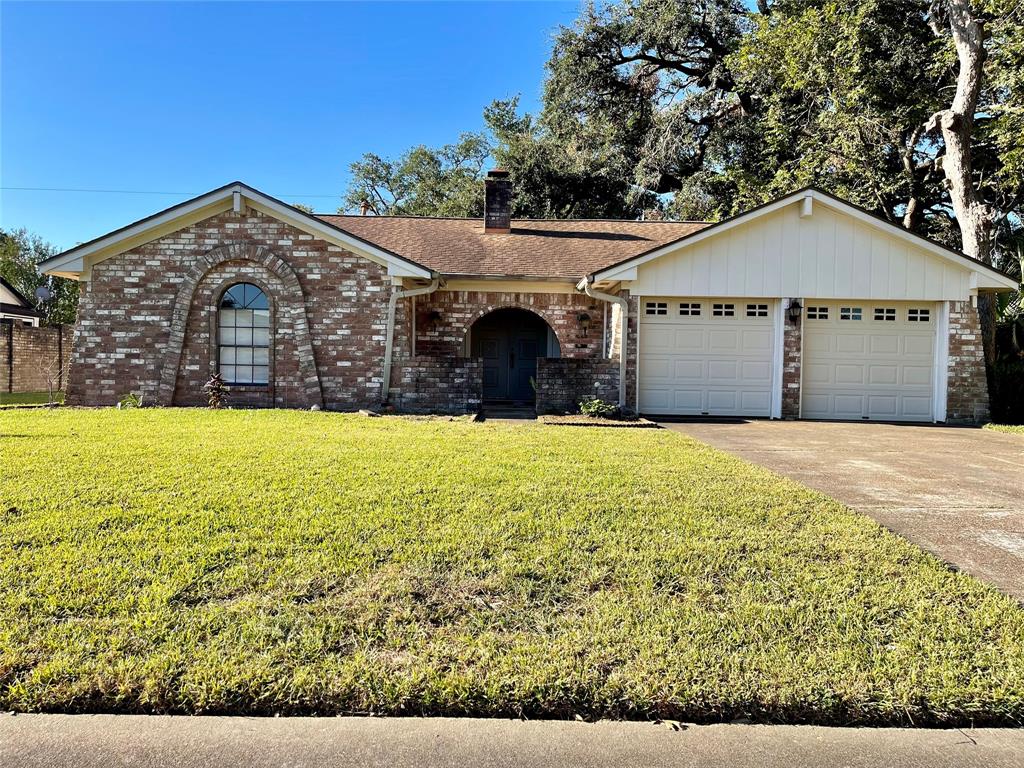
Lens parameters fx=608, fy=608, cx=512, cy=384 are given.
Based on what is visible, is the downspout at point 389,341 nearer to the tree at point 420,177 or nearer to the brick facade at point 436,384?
the brick facade at point 436,384

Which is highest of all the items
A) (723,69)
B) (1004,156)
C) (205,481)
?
(723,69)

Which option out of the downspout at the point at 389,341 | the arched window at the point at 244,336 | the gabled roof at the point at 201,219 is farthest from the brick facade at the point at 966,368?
the arched window at the point at 244,336

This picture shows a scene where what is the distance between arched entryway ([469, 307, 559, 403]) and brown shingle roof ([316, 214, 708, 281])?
2095 millimetres

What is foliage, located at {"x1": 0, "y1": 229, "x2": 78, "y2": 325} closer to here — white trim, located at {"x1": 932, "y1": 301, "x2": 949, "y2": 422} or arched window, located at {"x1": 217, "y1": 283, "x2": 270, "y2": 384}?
arched window, located at {"x1": 217, "y1": 283, "x2": 270, "y2": 384}

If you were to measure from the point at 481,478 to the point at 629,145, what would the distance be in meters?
23.1

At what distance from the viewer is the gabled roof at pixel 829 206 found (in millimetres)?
12234

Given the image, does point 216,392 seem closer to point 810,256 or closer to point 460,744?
point 460,744

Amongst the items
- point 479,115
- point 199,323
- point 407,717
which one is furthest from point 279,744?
point 479,115

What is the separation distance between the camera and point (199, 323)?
40.7ft

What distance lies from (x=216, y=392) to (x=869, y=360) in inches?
532

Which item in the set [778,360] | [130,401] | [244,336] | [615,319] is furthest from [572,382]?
[130,401]

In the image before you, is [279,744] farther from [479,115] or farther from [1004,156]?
[479,115]

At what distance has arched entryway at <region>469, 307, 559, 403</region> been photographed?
16703 mm

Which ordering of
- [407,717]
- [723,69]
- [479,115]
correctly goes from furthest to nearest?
[479,115], [723,69], [407,717]
